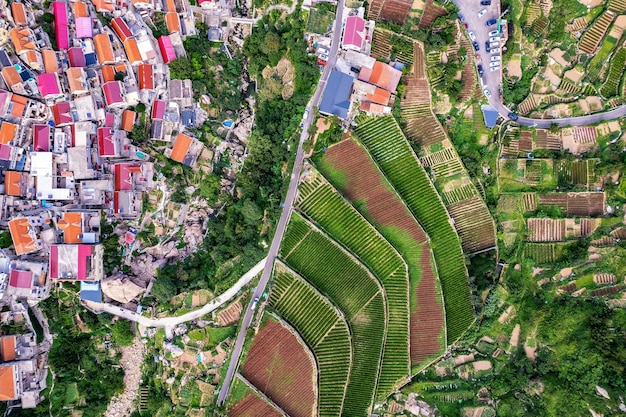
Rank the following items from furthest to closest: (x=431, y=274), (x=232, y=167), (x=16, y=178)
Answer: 1. (x=232, y=167)
2. (x=431, y=274)
3. (x=16, y=178)

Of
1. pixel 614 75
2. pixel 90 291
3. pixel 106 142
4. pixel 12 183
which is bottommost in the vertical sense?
pixel 90 291

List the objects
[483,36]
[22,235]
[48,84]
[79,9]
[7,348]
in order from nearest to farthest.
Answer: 1. [22,235]
2. [7,348]
3. [48,84]
4. [79,9]
5. [483,36]

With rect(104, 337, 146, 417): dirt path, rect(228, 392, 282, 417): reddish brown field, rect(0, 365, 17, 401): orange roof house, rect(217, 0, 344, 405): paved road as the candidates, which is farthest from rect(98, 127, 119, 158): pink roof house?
rect(228, 392, 282, 417): reddish brown field

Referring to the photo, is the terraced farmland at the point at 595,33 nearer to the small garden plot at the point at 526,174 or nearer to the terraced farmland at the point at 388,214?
the small garden plot at the point at 526,174

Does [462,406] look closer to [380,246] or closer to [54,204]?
[380,246]

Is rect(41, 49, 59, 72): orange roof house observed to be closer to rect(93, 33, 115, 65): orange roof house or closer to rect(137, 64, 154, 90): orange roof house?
rect(93, 33, 115, 65): orange roof house

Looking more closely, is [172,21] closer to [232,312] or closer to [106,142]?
[106,142]

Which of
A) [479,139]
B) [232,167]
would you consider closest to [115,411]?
[232,167]

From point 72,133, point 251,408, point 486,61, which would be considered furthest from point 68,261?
point 486,61
